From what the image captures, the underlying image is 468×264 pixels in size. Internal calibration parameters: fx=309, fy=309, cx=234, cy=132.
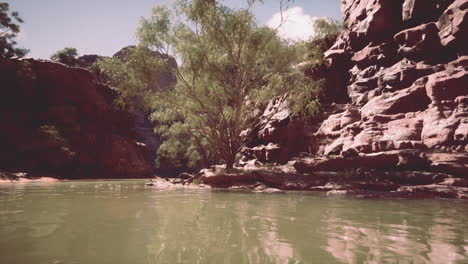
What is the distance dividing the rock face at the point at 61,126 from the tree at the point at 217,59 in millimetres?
23923

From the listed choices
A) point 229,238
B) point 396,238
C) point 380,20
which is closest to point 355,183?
point 396,238

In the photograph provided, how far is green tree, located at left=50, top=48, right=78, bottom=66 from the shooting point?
57.6 m

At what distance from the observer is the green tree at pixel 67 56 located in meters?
57.6

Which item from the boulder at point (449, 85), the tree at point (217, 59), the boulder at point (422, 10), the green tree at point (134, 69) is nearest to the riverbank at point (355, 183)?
the tree at point (217, 59)

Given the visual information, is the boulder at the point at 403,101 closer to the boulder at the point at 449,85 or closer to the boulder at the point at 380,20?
the boulder at the point at 449,85

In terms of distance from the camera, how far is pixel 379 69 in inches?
961

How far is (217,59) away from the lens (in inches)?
723

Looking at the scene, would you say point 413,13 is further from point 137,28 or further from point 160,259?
point 160,259

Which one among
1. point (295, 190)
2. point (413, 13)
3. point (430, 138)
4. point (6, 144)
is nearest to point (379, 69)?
point (413, 13)

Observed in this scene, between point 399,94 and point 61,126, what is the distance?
38.7 m

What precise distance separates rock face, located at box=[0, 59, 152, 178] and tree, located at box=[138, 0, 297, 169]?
23923 millimetres

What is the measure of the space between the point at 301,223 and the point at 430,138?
546 inches

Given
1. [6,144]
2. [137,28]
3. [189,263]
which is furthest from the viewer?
[6,144]

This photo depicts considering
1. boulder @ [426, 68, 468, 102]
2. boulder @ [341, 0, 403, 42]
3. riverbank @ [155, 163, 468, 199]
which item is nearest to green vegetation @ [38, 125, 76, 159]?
riverbank @ [155, 163, 468, 199]
